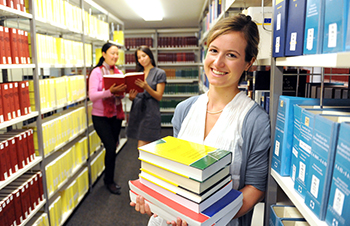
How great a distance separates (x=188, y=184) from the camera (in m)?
0.83

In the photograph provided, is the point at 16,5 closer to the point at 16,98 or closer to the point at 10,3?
the point at 10,3

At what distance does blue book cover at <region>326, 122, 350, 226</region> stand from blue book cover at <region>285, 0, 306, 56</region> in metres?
0.33

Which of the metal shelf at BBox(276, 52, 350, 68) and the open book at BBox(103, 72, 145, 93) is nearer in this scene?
the metal shelf at BBox(276, 52, 350, 68)

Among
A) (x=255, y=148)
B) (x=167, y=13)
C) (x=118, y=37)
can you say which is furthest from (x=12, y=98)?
(x=167, y=13)

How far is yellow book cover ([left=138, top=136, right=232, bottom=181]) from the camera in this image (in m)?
0.80

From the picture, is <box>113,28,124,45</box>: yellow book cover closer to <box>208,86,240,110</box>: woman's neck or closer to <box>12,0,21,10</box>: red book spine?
<box>12,0,21,10</box>: red book spine

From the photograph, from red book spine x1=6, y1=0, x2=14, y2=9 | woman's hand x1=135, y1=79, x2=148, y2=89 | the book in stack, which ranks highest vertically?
red book spine x1=6, y1=0, x2=14, y2=9

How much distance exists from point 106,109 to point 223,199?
223 cm

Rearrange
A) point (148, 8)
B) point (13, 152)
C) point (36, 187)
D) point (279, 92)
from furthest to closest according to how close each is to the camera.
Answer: point (148, 8), point (36, 187), point (13, 152), point (279, 92)

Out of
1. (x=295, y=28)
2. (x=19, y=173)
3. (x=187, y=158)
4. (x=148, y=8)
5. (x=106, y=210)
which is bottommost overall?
(x=106, y=210)

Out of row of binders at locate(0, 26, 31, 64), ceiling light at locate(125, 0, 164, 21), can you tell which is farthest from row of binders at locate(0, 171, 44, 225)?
ceiling light at locate(125, 0, 164, 21)

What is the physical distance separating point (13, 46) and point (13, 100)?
0.39 metres

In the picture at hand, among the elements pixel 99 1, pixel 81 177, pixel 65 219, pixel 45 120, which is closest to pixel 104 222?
pixel 65 219

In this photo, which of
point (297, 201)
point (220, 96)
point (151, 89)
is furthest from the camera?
point (151, 89)
